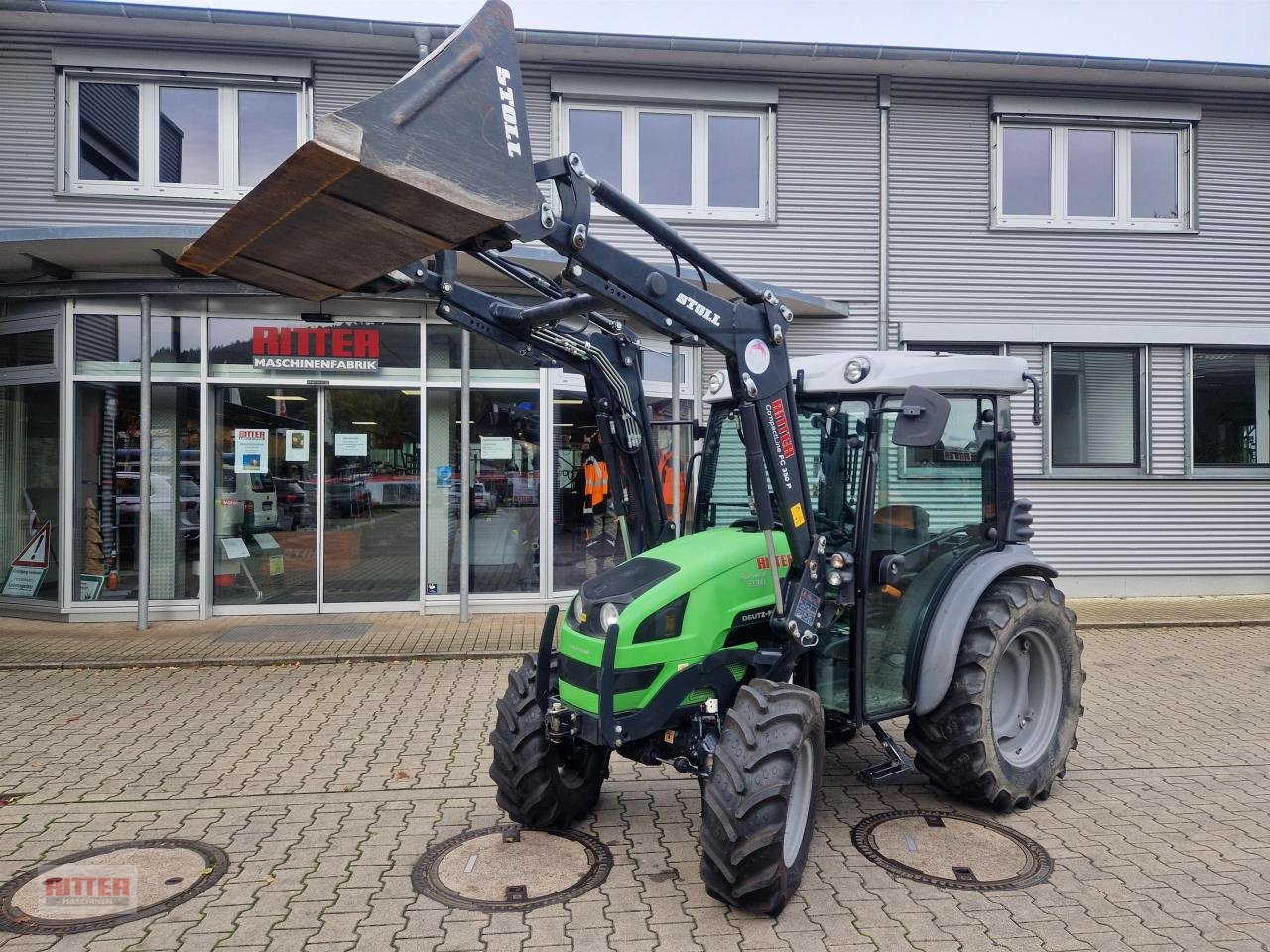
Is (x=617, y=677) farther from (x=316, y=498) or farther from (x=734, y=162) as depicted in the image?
(x=734, y=162)

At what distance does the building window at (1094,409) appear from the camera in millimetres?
12008

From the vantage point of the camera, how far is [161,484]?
10.5 meters

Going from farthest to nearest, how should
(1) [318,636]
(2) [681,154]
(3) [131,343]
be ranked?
(2) [681,154] < (3) [131,343] < (1) [318,636]

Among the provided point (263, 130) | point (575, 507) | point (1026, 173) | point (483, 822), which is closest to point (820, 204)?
point (1026, 173)

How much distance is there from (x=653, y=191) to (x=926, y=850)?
9.10 m

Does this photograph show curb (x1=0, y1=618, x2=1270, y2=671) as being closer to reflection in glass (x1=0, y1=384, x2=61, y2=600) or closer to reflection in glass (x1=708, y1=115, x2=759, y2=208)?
reflection in glass (x1=0, y1=384, x2=61, y2=600)

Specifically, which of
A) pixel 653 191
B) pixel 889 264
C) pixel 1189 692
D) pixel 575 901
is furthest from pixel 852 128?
pixel 575 901

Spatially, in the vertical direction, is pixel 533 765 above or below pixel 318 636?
above

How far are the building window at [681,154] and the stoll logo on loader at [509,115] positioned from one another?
8708mm

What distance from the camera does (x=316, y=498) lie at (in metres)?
10.7

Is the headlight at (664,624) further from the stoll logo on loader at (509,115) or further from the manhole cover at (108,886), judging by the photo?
the manhole cover at (108,886)

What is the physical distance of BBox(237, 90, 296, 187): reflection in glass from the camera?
10914 mm

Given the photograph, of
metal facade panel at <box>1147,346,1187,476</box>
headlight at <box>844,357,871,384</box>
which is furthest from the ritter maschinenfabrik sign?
metal facade panel at <box>1147,346,1187,476</box>

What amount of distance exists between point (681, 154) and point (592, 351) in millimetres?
7831
